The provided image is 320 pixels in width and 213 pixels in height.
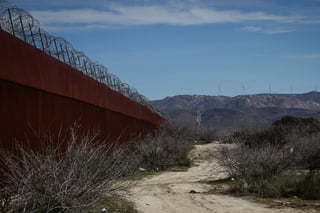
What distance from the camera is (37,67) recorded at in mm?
13172

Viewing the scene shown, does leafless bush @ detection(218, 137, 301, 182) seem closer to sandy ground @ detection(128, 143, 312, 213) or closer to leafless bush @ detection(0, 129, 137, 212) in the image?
sandy ground @ detection(128, 143, 312, 213)

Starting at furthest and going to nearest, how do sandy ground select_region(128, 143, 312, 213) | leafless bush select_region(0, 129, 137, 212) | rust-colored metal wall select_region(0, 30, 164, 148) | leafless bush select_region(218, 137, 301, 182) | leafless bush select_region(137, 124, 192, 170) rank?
leafless bush select_region(137, 124, 192, 170), leafless bush select_region(218, 137, 301, 182), sandy ground select_region(128, 143, 312, 213), rust-colored metal wall select_region(0, 30, 164, 148), leafless bush select_region(0, 129, 137, 212)

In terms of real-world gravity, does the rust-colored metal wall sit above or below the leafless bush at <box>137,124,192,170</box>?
above

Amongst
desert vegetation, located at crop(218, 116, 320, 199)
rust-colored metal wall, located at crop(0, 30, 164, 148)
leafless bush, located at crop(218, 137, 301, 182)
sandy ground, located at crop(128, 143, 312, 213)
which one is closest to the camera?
rust-colored metal wall, located at crop(0, 30, 164, 148)

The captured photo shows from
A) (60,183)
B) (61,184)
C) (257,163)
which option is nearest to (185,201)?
(257,163)

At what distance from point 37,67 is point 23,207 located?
553cm

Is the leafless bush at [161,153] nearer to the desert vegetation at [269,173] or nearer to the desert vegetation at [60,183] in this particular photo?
the desert vegetation at [269,173]

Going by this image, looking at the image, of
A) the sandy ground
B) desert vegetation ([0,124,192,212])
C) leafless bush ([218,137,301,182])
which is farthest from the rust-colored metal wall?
leafless bush ([218,137,301,182])

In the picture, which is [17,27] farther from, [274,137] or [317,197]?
[274,137]

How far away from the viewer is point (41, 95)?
13.7 m

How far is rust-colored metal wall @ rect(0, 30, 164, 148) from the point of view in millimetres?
11422

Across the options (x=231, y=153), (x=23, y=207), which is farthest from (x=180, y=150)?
(x=23, y=207)

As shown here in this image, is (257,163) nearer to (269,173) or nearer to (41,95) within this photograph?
(269,173)

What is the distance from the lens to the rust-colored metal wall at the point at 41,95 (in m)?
11.4
